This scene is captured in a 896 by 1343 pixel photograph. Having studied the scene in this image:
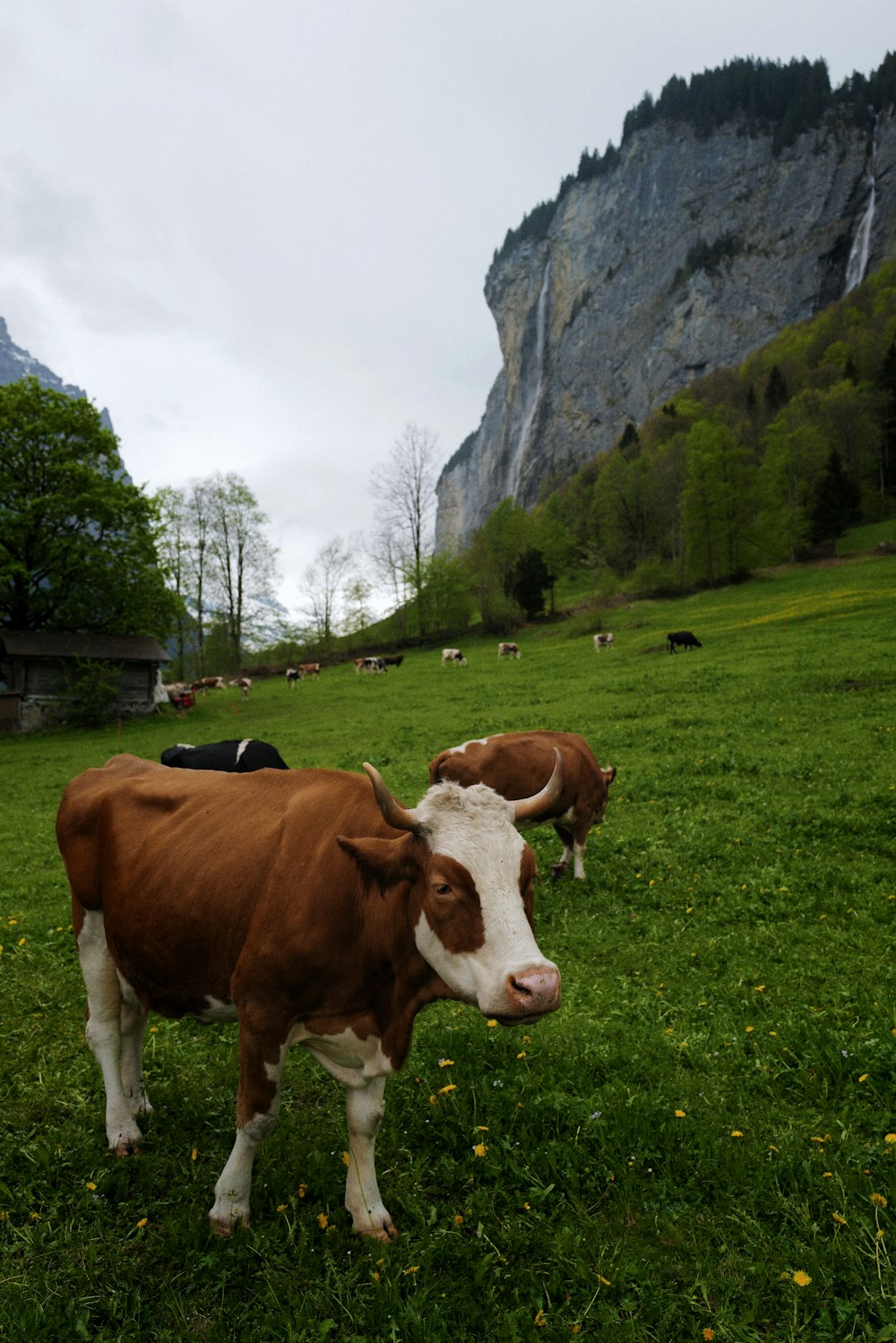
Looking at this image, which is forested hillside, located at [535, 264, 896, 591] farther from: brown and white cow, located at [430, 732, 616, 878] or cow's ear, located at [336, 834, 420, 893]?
cow's ear, located at [336, 834, 420, 893]

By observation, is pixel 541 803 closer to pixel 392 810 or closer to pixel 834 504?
pixel 392 810

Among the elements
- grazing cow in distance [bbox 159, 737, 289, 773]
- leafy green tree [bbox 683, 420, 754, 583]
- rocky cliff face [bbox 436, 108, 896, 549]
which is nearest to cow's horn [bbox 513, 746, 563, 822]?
grazing cow in distance [bbox 159, 737, 289, 773]

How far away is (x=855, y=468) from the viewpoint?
6769 cm

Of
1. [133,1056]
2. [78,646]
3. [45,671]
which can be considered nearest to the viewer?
[133,1056]

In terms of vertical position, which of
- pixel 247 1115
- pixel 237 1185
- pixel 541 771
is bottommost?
pixel 237 1185

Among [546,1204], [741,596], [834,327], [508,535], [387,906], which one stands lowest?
[546,1204]

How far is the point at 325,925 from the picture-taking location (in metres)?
3.28

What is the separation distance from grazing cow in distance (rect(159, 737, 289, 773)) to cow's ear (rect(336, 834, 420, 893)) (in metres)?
5.92

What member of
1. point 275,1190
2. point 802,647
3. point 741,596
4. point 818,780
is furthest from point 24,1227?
point 741,596

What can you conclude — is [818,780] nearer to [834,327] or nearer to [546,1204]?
[546,1204]

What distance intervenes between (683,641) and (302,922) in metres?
31.9

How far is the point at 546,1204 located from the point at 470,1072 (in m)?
1.13

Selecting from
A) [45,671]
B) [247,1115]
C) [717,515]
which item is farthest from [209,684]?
[717,515]

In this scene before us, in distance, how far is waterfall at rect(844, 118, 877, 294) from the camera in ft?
421
